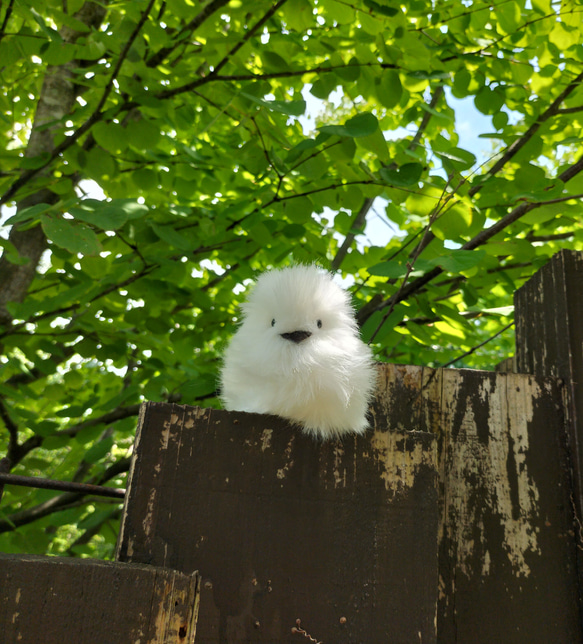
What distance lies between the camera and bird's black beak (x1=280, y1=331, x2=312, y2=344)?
1.33 meters

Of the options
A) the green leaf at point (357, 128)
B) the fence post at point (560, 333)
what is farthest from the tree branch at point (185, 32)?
the fence post at point (560, 333)

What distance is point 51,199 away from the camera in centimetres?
338

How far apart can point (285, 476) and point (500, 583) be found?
65cm

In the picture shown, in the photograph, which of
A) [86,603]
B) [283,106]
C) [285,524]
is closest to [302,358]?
[285,524]

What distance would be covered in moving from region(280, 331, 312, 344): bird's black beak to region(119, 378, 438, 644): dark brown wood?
0.68 feet

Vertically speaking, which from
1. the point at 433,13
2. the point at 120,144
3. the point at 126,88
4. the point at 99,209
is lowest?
the point at 99,209

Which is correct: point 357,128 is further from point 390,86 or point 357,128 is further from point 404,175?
point 390,86

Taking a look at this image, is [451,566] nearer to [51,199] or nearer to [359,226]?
[359,226]

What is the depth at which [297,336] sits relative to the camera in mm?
1340

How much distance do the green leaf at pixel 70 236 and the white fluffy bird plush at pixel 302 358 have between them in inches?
26.3

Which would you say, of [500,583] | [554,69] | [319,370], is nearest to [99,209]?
[319,370]

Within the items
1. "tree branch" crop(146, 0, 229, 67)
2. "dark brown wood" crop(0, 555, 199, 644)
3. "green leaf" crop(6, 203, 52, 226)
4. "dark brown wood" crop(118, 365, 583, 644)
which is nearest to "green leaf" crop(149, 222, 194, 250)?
"green leaf" crop(6, 203, 52, 226)

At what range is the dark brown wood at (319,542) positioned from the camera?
1127 mm

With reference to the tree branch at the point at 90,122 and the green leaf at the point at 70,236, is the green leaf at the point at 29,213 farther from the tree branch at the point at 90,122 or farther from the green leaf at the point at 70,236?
the tree branch at the point at 90,122
